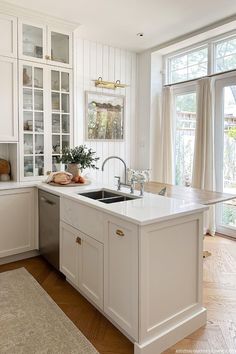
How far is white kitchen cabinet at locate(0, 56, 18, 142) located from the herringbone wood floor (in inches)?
56.2

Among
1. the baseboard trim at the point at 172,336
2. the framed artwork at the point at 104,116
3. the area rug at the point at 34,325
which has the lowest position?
the area rug at the point at 34,325

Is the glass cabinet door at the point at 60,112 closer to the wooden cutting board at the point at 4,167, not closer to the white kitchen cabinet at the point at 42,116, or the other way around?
the white kitchen cabinet at the point at 42,116

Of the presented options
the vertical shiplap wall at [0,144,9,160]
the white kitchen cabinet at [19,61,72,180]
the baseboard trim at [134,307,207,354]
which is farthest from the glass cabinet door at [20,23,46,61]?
the baseboard trim at [134,307,207,354]

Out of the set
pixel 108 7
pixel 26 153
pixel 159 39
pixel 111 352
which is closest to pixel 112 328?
pixel 111 352

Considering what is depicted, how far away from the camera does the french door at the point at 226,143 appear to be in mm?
3646

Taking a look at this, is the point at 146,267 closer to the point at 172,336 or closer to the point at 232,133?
the point at 172,336

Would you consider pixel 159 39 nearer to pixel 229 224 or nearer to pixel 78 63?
pixel 78 63

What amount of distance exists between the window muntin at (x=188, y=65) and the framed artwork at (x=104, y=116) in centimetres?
89

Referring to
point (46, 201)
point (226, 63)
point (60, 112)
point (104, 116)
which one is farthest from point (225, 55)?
point (46, 201)

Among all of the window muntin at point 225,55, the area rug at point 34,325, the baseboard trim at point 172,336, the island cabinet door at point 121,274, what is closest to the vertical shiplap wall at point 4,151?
the area rug at point 34,325

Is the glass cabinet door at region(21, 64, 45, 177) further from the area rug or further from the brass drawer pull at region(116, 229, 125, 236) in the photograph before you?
the brass drawer pull at region(116, 229, 125, 236)

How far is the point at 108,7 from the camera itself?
3025 mm

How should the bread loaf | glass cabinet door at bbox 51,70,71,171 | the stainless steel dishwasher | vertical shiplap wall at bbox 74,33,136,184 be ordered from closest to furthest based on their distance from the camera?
1. the stainless steel dishwasher
2. the bread loaf
3. glass cabinet door at bbox 51,70,71,171
4. vertical shiplap wall at bbox 74,33,136,184

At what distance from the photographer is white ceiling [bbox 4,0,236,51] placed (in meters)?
2.94
